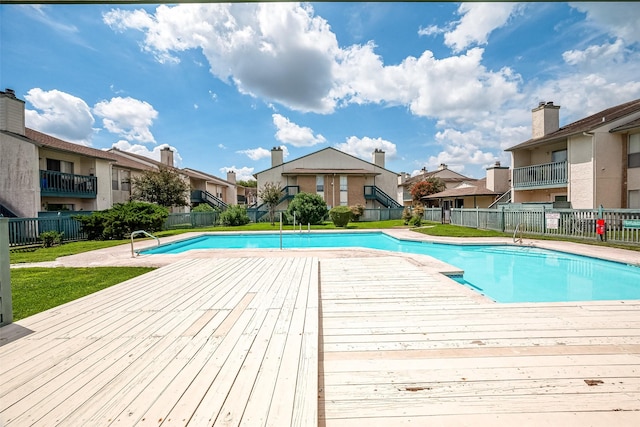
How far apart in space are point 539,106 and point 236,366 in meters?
26.0

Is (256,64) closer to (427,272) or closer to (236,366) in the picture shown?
(427,272)

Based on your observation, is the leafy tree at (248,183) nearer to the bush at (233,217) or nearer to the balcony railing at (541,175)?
the bush at (233,217)

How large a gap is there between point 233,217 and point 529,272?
2110 centimetres

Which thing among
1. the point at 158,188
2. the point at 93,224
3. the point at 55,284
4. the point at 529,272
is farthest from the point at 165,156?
the point at 529,272

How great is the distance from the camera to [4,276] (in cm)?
329

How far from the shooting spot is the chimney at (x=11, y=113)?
50.5 feet

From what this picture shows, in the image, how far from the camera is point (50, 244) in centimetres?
1326

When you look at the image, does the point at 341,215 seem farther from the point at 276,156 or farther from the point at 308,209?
the point at 276,156

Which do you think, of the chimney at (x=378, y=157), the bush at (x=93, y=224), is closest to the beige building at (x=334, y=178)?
the chimney at (x=378, y=157)

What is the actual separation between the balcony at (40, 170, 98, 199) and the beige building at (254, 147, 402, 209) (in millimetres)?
14756

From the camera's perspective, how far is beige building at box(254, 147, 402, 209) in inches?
1185

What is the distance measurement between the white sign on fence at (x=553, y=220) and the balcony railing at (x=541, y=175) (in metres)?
5.88

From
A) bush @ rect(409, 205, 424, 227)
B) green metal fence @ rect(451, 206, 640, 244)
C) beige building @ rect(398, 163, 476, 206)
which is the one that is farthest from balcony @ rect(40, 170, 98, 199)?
beige building @ rect(398, 163, 476, 206)

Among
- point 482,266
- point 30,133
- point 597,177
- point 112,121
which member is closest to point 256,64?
point 112,121
